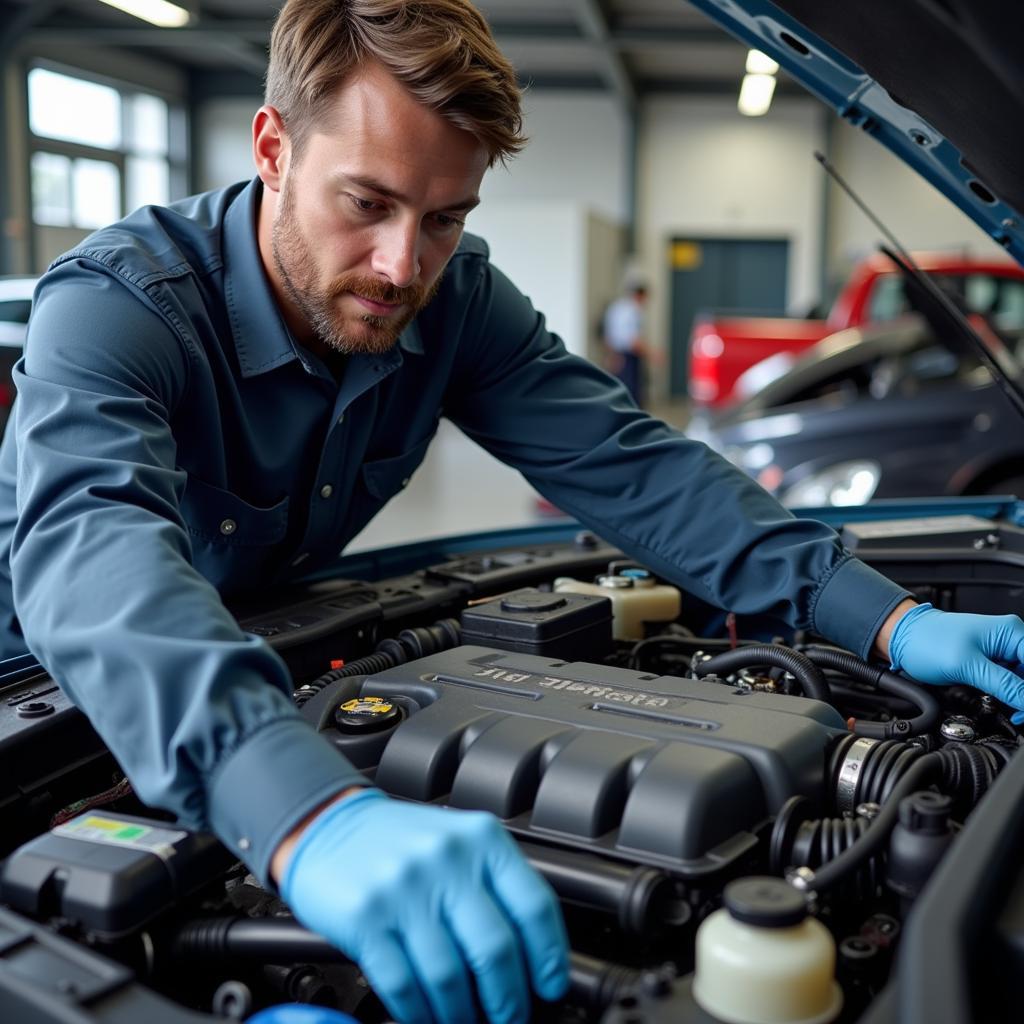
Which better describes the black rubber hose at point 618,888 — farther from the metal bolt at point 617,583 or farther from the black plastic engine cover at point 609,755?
the metal bolt at point 617,583

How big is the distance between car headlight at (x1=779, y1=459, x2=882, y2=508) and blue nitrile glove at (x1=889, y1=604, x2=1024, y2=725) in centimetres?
216

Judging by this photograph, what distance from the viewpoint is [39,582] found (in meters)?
0.98

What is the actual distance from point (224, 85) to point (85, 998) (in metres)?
13.3

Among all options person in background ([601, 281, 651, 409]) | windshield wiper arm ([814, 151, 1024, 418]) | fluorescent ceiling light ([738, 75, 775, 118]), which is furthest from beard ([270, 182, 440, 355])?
fluorescent ceiling light ([738, 75, 775, 118])

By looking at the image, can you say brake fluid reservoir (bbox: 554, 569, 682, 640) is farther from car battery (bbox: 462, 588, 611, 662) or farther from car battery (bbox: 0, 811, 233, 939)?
car battery (bbox: 0, 811, 233, 939)

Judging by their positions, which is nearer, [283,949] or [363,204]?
[283,949]

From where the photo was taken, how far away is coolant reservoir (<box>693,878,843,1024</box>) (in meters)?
0.71

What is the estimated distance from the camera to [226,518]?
4.71 feet

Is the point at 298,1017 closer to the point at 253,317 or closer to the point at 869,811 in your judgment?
the point at 869,811

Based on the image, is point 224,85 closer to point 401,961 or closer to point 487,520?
point 487,520

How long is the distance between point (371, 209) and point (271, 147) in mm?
227

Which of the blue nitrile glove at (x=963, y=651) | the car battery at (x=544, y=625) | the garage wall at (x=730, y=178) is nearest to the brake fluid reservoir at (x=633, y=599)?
the car battery at (x=544, y=625)

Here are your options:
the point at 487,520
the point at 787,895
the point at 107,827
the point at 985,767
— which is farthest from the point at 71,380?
the point at 487,520

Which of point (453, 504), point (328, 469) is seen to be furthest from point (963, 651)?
point (453, 504)
